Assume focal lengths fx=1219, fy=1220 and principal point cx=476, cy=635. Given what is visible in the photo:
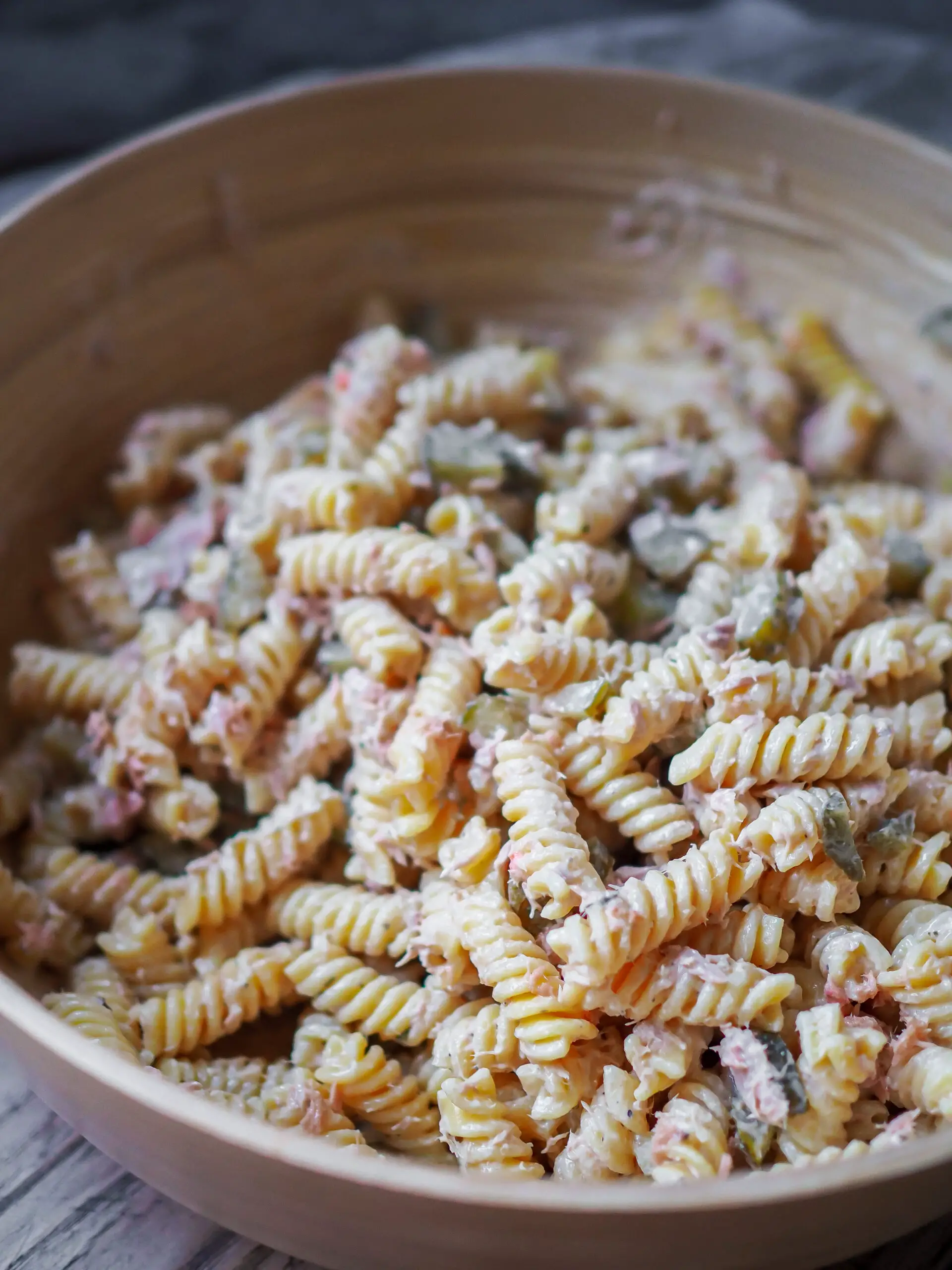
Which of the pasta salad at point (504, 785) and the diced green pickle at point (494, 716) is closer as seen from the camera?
the pasta salad at point (504, 785)

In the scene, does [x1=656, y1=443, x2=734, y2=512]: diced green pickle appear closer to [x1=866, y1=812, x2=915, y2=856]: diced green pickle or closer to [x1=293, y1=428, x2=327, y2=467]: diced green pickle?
[x1=293, y1=428, x2=327, y2=467]: diced green pickle

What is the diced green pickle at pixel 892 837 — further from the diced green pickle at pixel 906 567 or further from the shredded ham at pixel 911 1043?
the diced green pickle at pixel 906 567

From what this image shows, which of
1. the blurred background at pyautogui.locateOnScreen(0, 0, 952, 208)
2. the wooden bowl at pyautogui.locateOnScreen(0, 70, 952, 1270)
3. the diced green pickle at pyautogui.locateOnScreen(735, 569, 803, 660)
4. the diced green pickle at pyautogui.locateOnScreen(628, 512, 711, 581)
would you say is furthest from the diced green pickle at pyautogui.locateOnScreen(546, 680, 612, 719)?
the blurred background at pyautogui.locateOnScreen(0, 0, 952, 208)

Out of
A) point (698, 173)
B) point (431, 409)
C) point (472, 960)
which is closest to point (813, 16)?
point (698, 173)

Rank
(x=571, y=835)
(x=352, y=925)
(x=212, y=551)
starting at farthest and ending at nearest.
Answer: (x=212, y=551)
(x=352, y=925)
(x=571, y=835)

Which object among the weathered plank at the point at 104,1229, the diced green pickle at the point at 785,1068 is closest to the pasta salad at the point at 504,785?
the diced green pickle at the point at 785,1068

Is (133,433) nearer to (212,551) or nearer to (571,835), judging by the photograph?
(212,551)
